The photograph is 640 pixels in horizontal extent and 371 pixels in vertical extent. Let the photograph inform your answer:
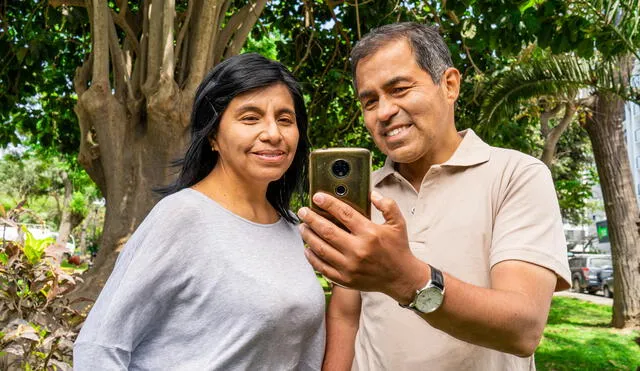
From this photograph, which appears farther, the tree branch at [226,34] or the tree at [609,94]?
the tree at [609,94]

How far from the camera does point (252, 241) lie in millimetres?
1908

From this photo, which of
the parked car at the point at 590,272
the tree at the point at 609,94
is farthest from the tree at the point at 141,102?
the parked car at the point at 590,272

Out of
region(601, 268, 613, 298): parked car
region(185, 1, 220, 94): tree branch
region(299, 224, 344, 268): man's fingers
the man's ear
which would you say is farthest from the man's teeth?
region(601, 268, 613, 298): parked car

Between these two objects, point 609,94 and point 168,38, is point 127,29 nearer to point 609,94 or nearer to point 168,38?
point 168,38

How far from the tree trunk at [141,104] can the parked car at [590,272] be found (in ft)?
63.3

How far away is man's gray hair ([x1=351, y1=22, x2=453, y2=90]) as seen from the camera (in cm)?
181

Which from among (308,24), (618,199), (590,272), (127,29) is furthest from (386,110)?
(590,272)

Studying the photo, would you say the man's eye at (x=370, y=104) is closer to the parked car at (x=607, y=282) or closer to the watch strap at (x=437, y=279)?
the watch strap at (x=437, y=279)

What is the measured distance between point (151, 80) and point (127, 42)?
113 centimetres

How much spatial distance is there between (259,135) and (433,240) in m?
0.65

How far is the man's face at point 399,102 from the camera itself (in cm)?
178

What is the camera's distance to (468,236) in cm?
167

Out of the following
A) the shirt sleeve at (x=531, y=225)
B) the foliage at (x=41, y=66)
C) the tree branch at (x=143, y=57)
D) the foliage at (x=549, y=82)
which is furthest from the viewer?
the foliage at (x=549, y=82)

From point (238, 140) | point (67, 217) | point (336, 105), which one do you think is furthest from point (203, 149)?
point (67, 217)
